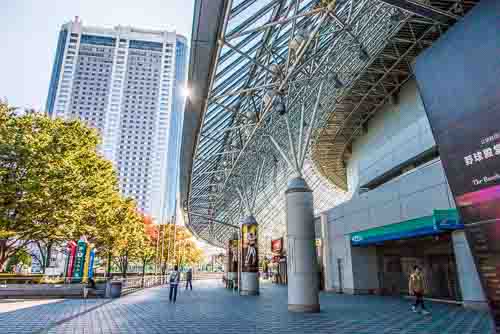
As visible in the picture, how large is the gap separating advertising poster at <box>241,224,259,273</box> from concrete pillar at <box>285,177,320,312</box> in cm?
793

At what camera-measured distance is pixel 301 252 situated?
11.9 metres

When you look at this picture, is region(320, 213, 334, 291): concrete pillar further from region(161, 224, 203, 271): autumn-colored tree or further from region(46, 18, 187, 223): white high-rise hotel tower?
region(46, 18, 187, 223): white high-rise hotel tower

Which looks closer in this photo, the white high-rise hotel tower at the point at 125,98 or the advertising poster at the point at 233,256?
the advertising poster at the point at 233,256

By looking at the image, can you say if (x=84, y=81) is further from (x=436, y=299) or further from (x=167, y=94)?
(x=436, y=299)

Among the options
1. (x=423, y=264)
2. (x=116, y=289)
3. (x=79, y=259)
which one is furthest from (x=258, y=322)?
(x=79, y=259)

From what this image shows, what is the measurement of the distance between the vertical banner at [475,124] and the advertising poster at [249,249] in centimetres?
1525

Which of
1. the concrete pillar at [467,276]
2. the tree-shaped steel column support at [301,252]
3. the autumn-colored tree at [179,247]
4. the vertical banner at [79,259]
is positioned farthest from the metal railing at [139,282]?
the concrete pillar at [467,276]

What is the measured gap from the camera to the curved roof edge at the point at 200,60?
801cm

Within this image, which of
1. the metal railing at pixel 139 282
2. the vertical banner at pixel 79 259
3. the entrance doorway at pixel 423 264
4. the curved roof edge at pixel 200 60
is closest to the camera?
the curved roof edge at pixel 200 60

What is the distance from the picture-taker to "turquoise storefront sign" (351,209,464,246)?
12.7 m

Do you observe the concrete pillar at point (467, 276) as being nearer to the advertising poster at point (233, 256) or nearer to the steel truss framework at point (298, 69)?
the steel truss framework at point (298, 69)

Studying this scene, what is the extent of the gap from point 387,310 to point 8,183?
64.3 feet

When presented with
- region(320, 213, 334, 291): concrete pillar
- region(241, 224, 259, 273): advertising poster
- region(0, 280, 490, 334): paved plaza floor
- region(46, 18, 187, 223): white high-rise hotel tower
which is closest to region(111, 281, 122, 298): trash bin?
region(241, 224, 259, 273): advertising poster

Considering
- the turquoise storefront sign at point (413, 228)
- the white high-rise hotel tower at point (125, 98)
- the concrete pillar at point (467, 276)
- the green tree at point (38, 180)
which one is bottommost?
the concrete pillar at point (467, 276)
